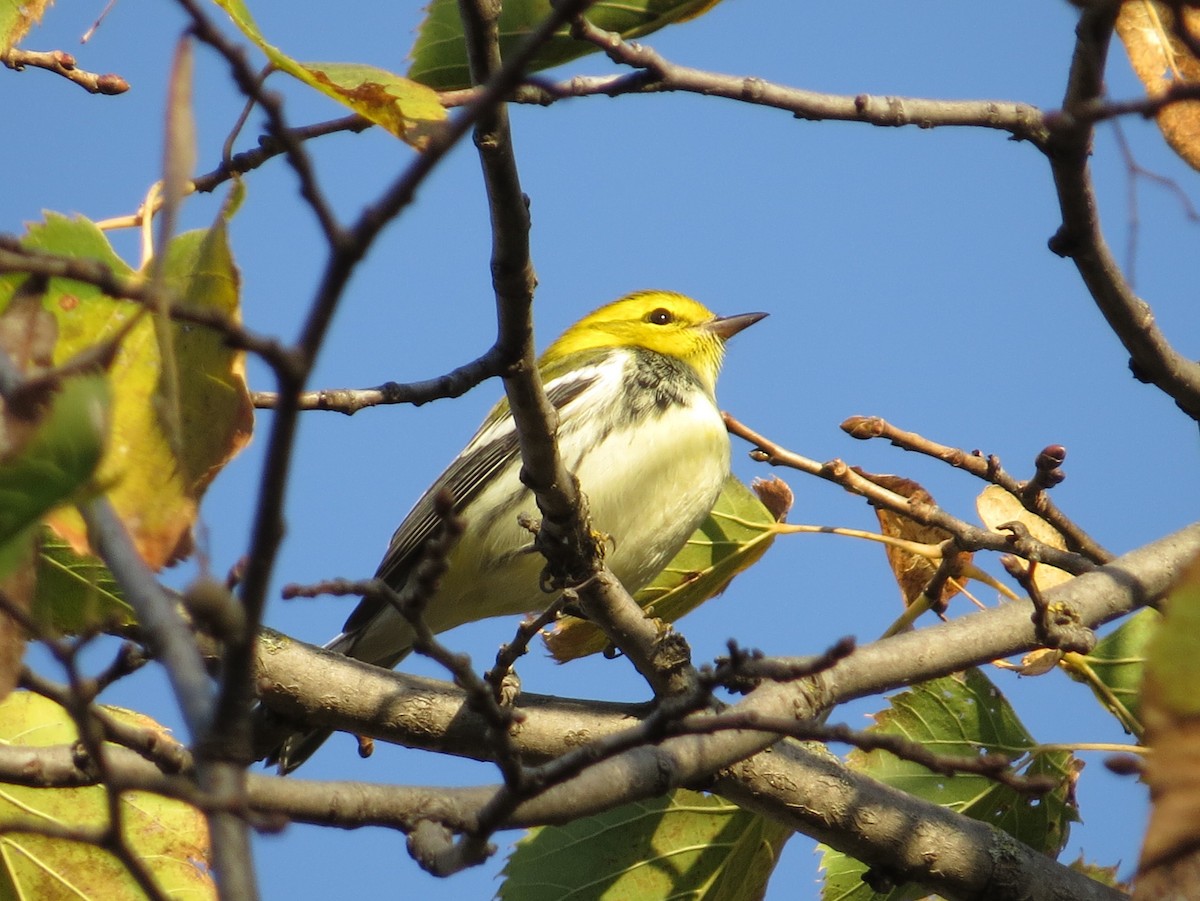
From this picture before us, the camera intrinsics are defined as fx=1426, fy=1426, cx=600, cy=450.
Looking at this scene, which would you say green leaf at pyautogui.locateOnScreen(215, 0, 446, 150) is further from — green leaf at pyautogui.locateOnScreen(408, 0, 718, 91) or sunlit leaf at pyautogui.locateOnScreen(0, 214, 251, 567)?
green leaf at pyautogui.locateOnScreen(408, 0, 718, 91)

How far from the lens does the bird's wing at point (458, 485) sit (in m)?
4.81

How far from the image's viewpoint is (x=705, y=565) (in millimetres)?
4355

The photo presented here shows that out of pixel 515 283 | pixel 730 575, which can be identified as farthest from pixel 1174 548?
pixel 515 283

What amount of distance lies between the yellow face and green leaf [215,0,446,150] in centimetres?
386

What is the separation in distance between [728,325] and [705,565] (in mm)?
1990

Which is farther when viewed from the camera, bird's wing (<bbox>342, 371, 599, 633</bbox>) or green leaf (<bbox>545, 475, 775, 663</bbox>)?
bird's wing (<bbox>342, 371, 599, 633</bbox>)

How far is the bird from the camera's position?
4.54 m

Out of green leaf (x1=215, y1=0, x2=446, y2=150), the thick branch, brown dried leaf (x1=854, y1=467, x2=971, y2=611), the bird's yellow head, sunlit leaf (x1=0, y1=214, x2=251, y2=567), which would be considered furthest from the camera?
the bird's yellow head

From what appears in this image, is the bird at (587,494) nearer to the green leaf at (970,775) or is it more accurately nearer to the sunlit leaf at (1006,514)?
the sunlit leaf at (1006,514)

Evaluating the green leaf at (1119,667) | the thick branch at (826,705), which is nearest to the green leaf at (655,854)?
the thick branch at (826,705)

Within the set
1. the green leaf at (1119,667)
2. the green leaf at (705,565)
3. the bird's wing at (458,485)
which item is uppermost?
the bird's wing at (458,485)

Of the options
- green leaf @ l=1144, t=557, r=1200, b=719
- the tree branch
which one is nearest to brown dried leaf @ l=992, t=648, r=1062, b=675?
the tree branch

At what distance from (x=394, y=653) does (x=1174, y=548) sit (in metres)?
2.60

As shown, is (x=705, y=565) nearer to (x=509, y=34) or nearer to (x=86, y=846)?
(x=509, y=34)
